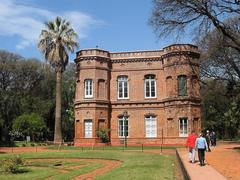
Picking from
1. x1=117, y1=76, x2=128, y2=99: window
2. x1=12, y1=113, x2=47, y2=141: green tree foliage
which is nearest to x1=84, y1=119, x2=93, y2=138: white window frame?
x1=117, y1=76, x2=128, y2=99: window

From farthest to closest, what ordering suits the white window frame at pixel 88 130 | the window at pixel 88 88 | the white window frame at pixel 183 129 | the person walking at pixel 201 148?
the window at pixel 88 88
the white window frame at pixel 88 130
the white window frame at pixel 183 129
the person walking at pixel 201 148

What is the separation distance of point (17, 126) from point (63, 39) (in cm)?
1348

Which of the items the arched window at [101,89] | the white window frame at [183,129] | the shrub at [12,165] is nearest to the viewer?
the shrub at [12,165]

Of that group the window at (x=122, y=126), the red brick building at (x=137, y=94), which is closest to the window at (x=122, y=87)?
the red brick building at (x=137, y=94)

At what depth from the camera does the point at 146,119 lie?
143 feet

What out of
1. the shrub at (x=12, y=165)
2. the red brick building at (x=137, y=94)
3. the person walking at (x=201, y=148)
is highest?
the red brick building at (x=137, y=94)

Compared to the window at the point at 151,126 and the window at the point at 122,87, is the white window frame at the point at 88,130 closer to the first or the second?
the window at the point at 122,87

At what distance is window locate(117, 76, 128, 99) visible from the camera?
4431 cm

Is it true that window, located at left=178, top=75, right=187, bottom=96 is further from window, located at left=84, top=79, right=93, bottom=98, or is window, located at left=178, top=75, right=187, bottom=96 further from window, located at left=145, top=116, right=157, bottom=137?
window, located at left=84, top=79, right=93, bottom=98

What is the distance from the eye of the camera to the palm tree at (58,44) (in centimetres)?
4597

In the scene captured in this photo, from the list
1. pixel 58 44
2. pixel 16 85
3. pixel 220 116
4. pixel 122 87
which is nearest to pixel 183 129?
pixel 122 87

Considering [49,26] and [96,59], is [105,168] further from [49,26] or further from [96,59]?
[49,26]

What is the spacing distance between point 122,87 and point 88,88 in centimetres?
385

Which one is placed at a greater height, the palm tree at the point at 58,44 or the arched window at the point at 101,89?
the palm tree at the point at 58,44
